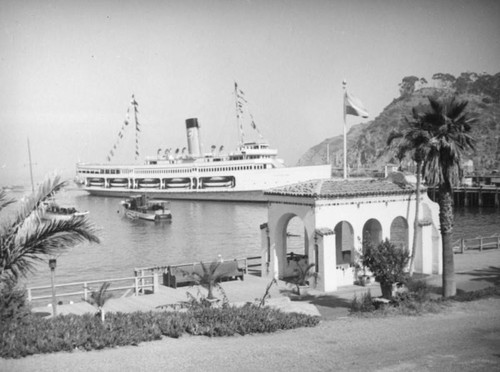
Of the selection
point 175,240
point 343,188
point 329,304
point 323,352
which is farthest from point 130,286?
point 175,240

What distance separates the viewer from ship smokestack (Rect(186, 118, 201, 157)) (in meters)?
86.0

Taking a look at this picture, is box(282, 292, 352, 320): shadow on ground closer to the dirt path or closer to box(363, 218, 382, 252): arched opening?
the dirt path

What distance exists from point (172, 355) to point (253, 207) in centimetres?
5969

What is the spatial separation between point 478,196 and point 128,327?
6482cm

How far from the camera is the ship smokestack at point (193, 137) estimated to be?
8600 centimetres

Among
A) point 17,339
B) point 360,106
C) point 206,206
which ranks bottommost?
point 206,206

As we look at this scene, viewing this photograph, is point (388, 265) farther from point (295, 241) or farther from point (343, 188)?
point (295, 241)

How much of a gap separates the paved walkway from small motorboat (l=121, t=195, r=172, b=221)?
36683 millimetres

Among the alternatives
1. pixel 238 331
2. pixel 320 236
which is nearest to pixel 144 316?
pixel 238 331

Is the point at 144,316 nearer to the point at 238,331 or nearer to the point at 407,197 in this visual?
the point at 238,331

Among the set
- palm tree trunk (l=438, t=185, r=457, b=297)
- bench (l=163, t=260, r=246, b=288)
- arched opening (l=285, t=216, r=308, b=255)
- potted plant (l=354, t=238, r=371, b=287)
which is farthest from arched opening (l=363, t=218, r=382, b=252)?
arched opening (l=285, t=216, r=308, b=255)

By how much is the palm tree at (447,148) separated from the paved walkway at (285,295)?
1.59 metres

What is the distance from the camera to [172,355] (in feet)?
28.3

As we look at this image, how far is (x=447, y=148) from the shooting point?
14008 mm
